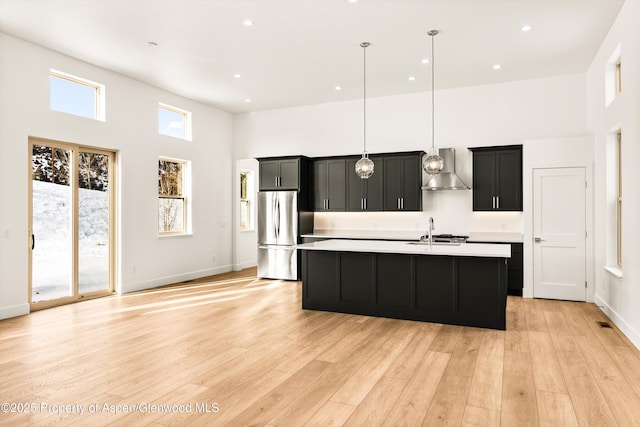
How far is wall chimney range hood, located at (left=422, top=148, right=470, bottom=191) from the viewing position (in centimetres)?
687

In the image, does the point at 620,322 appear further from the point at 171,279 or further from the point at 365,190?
the point at 171,279

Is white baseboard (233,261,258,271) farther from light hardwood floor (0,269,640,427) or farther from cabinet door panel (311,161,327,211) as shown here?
light hardwood floor (0,269,640,427)

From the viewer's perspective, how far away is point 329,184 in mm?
8078

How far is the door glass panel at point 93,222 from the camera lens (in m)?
6.19

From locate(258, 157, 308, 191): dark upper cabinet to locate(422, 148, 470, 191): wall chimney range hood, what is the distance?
91.4 inches

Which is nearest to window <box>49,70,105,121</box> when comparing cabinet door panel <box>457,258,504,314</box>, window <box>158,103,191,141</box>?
window <box>158,103,191,141</box>

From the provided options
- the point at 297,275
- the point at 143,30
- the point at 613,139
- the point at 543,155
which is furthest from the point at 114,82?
the point at 613,139

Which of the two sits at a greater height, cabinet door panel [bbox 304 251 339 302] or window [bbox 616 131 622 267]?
window [bbox 616 131 622 267]

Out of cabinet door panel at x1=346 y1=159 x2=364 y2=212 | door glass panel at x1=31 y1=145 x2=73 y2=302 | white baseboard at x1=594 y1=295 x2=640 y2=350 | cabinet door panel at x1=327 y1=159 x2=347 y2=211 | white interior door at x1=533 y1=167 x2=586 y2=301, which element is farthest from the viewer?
cabinet door panel at x1=327 y1=159 x2=347 y2=211

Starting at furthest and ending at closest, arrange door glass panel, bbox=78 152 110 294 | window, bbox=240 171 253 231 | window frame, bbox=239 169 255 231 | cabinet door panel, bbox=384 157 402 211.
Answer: window frame, bbox=239 169 255 231, window, bbox=240 171 253 231, cabinet door panel, bbox=384 157 402 211, door glass panel, bbox=78 152 110 294

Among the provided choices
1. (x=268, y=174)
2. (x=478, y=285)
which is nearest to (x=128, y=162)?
(x=268, y=174)

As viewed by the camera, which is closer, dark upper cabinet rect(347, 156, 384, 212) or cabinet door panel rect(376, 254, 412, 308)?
cabinet door panel rect(376, 254, 412, 308)

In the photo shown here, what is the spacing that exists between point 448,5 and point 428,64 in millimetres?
1779

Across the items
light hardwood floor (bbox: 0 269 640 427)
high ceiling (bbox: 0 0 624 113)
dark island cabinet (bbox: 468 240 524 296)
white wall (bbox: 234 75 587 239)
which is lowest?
light hardwood floor (bbox: 0 269 640 427)
